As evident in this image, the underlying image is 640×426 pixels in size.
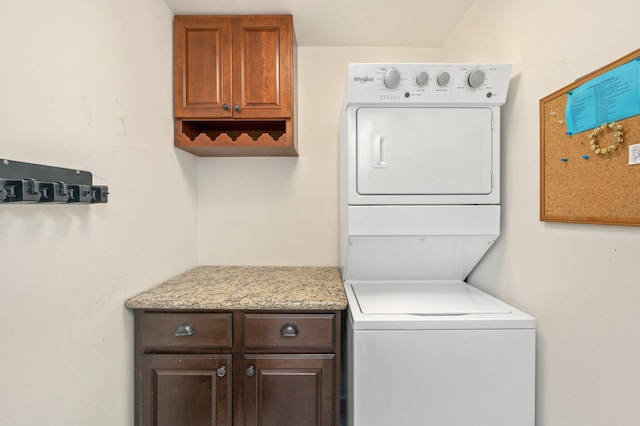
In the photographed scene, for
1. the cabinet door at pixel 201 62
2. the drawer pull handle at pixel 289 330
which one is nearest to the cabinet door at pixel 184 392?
the drawer pull handle at pixel 289 330

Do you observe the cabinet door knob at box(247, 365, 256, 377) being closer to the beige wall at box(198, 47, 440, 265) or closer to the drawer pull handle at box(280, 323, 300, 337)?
the drawer pull handle at box(280, 323, 300, 337)

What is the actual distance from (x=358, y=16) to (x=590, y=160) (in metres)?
1.46

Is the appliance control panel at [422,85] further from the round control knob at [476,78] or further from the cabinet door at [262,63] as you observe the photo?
the cabinet door at [262,63]

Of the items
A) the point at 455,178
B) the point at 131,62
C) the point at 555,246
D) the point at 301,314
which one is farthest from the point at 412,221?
the point at 131,62

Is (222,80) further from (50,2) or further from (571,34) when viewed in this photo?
(571,34)

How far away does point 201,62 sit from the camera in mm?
1706

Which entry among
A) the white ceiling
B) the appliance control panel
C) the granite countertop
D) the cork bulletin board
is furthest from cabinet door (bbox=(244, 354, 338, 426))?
the white ceiling

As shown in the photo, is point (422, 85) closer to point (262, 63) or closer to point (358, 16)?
point (358, 16)

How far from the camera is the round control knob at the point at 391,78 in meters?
1.30

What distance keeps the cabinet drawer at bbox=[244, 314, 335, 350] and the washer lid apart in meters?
0.22

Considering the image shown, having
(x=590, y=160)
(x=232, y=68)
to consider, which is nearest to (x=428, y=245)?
(x=590, y=160)

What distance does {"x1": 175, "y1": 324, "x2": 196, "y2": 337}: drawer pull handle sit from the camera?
1.32 metres

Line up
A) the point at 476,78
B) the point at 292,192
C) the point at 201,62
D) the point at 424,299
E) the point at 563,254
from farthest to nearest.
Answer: the point at 292,192, the point at 201,62, the point at 424,299, the point at 476,78, the point at 563,254

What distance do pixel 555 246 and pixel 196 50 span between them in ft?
6.86
